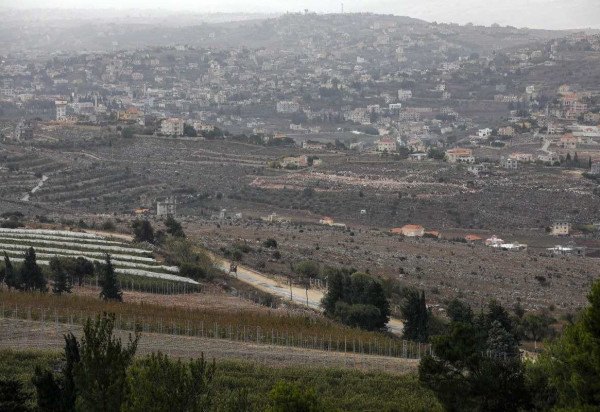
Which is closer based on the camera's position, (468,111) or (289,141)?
(289,141)

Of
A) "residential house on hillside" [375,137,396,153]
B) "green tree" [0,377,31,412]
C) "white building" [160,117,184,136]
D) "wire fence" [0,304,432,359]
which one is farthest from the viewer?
"residential house on hillside" [375,137,396,153]

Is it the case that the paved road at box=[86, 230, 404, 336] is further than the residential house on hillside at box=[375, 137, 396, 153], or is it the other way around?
the residential house on hillside at box=[375, 137, 396, 153]

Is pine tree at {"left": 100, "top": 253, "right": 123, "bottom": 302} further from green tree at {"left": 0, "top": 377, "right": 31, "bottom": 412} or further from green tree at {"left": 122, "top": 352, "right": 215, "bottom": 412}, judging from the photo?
green tree at {"left": 122, "top": 352, "right": 215, "bottom": 412}

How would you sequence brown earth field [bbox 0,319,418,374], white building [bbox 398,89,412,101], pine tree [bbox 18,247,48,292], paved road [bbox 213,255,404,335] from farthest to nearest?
1. white building [bbox 398,89,412,101]
2. paved road [bbox 213,255,404,335]
3. pine tree [bbox 18,247,48,292]
4. brown earth field [bbox 0,319,418,374]

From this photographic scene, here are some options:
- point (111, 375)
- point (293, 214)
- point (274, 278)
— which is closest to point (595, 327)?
point (111, 375)

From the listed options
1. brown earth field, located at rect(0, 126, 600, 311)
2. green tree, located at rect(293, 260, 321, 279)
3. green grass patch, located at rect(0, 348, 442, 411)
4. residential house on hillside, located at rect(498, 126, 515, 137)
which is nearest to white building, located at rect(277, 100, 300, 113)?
residential house on hillside, located at rect(498, 126, 515, 137)

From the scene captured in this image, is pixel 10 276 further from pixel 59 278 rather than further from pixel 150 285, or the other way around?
pixel 150 285

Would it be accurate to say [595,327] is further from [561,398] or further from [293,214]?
[293,214]
